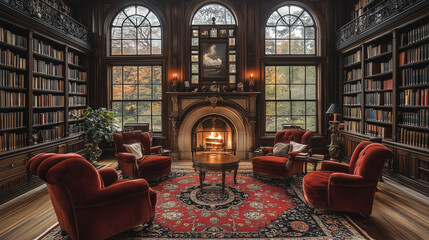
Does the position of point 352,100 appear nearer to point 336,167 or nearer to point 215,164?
point 336,167

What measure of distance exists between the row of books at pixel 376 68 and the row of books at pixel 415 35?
588mm

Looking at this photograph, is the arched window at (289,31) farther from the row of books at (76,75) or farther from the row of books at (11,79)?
the row of books at (11,79)

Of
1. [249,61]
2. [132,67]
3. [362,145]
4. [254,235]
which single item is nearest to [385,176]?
[362,145]

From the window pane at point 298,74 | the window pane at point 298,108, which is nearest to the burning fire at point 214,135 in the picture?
the window pane at point 298,108

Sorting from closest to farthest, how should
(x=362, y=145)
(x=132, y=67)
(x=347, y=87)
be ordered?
(x=362, y=145)
(x=347, y=87)
(x=132, y=67)

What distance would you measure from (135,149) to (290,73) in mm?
4926

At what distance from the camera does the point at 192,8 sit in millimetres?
6695

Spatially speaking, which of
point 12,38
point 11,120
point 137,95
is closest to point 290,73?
point 137,95

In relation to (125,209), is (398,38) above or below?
above

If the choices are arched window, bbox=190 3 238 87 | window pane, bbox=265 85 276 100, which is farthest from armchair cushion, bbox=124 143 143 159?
window pane, bbox=265 85 276 100

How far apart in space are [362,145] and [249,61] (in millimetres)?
3967

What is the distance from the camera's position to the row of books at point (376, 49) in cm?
509

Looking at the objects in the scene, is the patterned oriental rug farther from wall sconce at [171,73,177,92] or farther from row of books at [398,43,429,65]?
row of books at [398,43,429,65]

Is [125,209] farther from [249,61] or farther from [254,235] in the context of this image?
[249,61]
